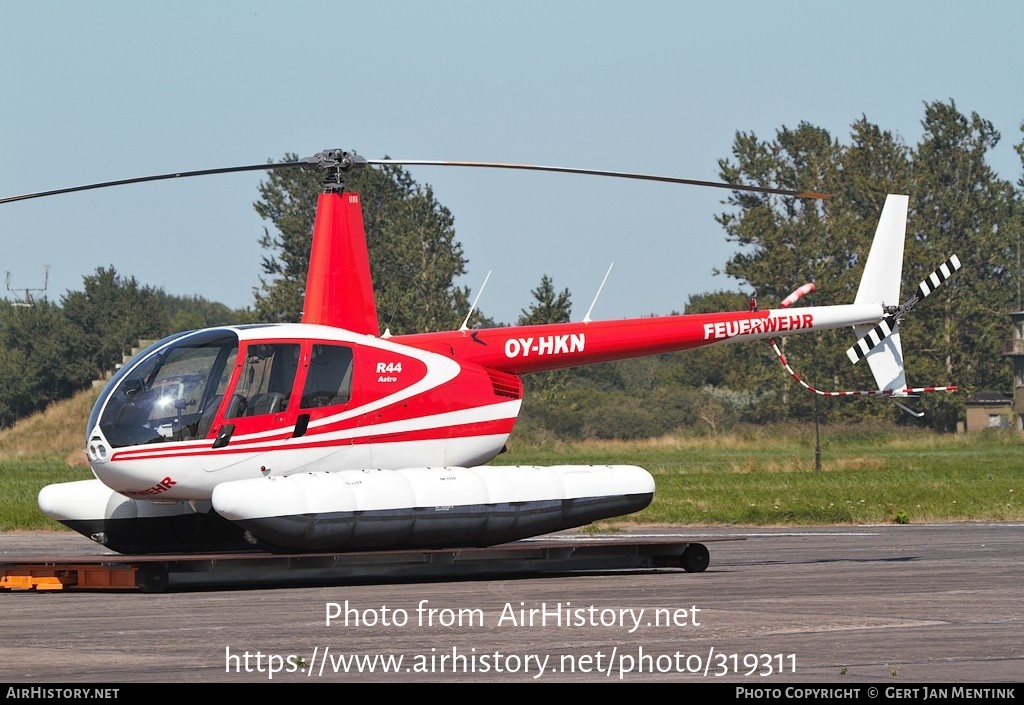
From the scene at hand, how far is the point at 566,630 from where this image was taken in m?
10.8

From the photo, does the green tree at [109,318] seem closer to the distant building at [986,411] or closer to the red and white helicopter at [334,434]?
the distant building at [986,411]

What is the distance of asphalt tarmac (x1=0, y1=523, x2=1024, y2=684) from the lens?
896 cm

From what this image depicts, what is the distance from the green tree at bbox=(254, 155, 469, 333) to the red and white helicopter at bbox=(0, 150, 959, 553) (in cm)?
5082

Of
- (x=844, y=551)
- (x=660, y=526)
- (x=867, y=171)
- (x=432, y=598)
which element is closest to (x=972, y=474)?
(x=660, y=526)

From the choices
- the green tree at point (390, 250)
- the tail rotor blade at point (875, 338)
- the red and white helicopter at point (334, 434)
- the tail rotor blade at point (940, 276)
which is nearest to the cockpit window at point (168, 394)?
the red and white helicopter at point (334, 434)

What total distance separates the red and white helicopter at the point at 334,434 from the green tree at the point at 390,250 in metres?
50.8

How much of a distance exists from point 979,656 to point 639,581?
18.9ft

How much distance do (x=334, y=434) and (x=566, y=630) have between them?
213 inches

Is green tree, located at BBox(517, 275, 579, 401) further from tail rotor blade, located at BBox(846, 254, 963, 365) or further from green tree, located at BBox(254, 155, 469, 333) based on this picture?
tail rotor blade, located at BBox(846, 254, 963, 365)

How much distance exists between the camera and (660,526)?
24703 mm

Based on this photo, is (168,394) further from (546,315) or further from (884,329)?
(546,315)

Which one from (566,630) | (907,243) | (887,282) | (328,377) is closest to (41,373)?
(907,243)

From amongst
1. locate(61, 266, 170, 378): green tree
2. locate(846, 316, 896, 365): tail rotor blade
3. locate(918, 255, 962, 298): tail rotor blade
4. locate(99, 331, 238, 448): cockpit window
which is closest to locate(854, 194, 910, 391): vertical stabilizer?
locate(846, 316, 896, 365): tail rotor blade
